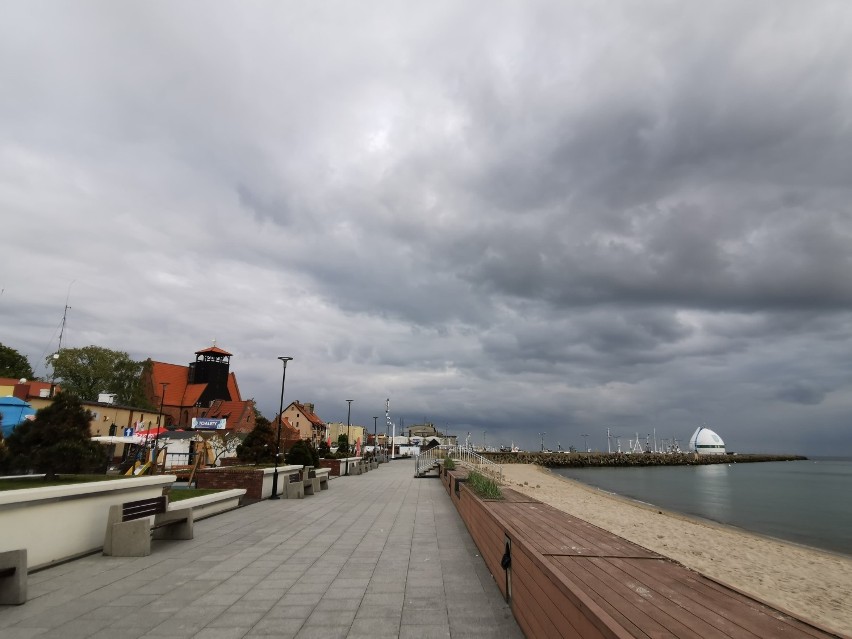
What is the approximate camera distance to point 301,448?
2556 cm

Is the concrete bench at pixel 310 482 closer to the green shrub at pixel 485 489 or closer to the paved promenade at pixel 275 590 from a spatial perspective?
the paved promenade at pixel 275 590

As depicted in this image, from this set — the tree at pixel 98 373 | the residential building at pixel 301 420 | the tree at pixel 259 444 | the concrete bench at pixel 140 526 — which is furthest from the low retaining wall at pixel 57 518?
the residential building at pixel 301 420

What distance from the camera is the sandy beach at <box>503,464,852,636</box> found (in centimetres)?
1076

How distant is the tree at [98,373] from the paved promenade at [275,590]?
60.1 m

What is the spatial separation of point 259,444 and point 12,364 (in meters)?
53.0

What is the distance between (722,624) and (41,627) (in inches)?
249

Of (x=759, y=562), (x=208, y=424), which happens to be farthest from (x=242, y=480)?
(x=208, y=424)

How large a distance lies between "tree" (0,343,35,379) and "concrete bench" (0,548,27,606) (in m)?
63.8

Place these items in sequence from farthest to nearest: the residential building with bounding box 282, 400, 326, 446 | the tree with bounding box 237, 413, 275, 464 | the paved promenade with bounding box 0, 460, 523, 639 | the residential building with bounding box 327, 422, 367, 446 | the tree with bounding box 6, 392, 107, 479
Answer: the residential building with bounding box 327, 422, 367, 446
the residential building with bounding box 282, 400, 326, 446
the tree with bounding box 237, 413, 275, 464
the tree with bounding box 6, 392, 107, 479
the paved promenade with bounding box 0, 460, 523, 639

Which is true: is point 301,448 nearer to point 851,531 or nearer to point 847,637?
point 847,637

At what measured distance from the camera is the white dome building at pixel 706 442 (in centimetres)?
17412

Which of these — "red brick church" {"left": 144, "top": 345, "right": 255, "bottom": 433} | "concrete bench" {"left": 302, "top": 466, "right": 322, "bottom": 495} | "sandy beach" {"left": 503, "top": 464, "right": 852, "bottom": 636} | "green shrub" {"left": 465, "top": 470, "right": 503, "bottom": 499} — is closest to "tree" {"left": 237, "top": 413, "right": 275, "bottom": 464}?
"concrete bench" {"left": 302, "top": 466, "right": 322, "bottom": 495}

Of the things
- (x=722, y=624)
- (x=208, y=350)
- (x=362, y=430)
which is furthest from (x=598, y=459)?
(x=722, y=624)

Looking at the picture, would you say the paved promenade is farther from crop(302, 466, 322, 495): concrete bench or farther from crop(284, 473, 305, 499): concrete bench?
crop(302, 466, 322, 495): concrete bench
